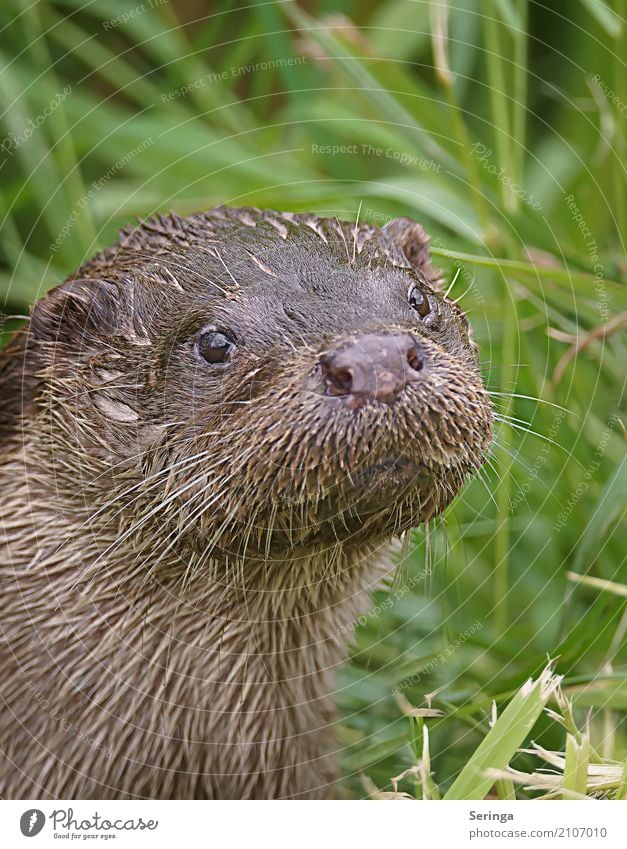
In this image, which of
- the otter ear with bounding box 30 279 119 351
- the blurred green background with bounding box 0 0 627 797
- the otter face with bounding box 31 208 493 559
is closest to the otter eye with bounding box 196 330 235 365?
the otter face with bounding box 31 208 493 559

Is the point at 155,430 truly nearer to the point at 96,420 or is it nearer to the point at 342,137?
the point at 96,420

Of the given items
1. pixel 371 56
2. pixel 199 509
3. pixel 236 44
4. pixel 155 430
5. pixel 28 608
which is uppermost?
pixel 236 44

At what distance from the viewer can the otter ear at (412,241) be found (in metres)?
2.06

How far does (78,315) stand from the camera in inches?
77.0

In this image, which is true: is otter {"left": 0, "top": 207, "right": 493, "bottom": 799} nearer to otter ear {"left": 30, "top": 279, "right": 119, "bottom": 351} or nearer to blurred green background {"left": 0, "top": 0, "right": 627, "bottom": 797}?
otter ear {"left": 30, "top": 279, "right": 119, "bottom": 351}

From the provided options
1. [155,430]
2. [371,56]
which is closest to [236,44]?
[371,56]

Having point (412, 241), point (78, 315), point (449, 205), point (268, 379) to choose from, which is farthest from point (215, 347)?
point (449, 205)

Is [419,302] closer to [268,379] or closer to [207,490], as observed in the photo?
[268,379]

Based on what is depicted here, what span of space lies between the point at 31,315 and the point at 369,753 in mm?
1046

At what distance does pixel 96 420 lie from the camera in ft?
6.29

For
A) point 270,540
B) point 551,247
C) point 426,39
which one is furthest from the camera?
point 426,39

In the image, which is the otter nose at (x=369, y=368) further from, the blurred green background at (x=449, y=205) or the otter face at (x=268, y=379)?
the blurred green background at (x=449, y=205)

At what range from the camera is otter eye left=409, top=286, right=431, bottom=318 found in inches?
72.4

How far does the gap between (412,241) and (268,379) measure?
0.55 metres
